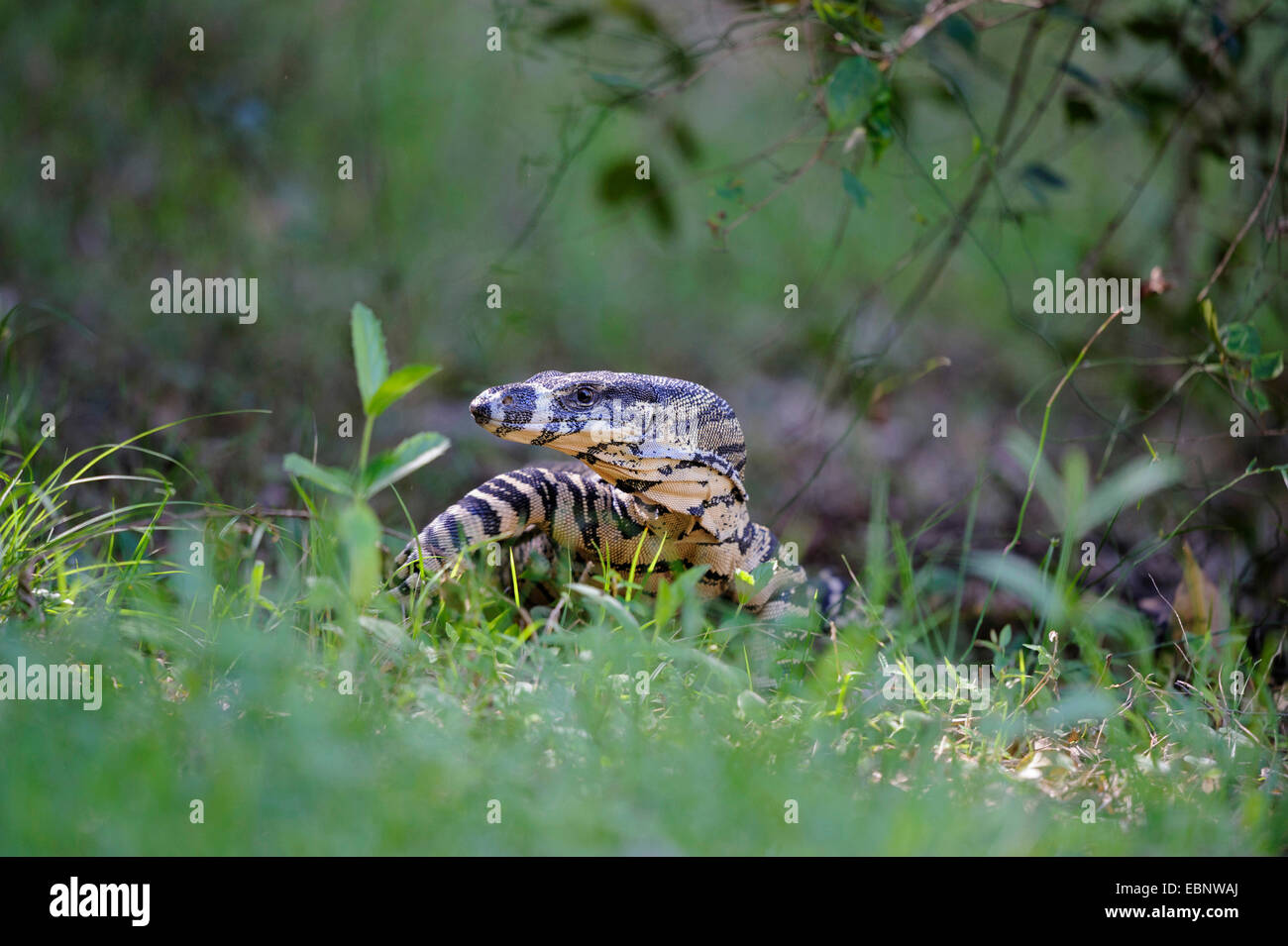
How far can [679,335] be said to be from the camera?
30.4 feet

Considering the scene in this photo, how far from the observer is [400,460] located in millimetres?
3266

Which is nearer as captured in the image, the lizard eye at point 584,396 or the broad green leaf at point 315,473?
the broad green leaf at point 315,473

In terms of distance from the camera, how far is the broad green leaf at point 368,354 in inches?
128

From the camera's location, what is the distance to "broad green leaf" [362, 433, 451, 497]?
10.5 ft

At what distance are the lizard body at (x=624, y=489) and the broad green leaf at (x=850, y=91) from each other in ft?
4.03

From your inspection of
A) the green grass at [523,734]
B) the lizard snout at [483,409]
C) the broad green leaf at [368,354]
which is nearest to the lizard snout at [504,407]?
the lizard snout at [483,409]

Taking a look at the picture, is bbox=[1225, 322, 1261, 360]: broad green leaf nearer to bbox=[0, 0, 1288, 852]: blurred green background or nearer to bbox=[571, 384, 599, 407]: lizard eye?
bbox=[0, 0, 1288, 852]: blurred green background

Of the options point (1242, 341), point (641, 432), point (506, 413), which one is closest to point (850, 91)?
point (641, 432)

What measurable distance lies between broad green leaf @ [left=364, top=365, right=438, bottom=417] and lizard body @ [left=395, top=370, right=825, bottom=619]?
0.91 meters

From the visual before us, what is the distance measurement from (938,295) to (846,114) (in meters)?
5.44

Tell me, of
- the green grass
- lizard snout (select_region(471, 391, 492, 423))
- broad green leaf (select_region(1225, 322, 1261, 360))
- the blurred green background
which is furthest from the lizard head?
broad green leaf (select_region(1225, 322, 1261, 360))

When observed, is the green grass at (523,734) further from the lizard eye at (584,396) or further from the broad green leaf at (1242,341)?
the broad green leaf at (1242,341)

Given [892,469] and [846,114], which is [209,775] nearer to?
[846,114]

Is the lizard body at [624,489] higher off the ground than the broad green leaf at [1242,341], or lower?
lower
